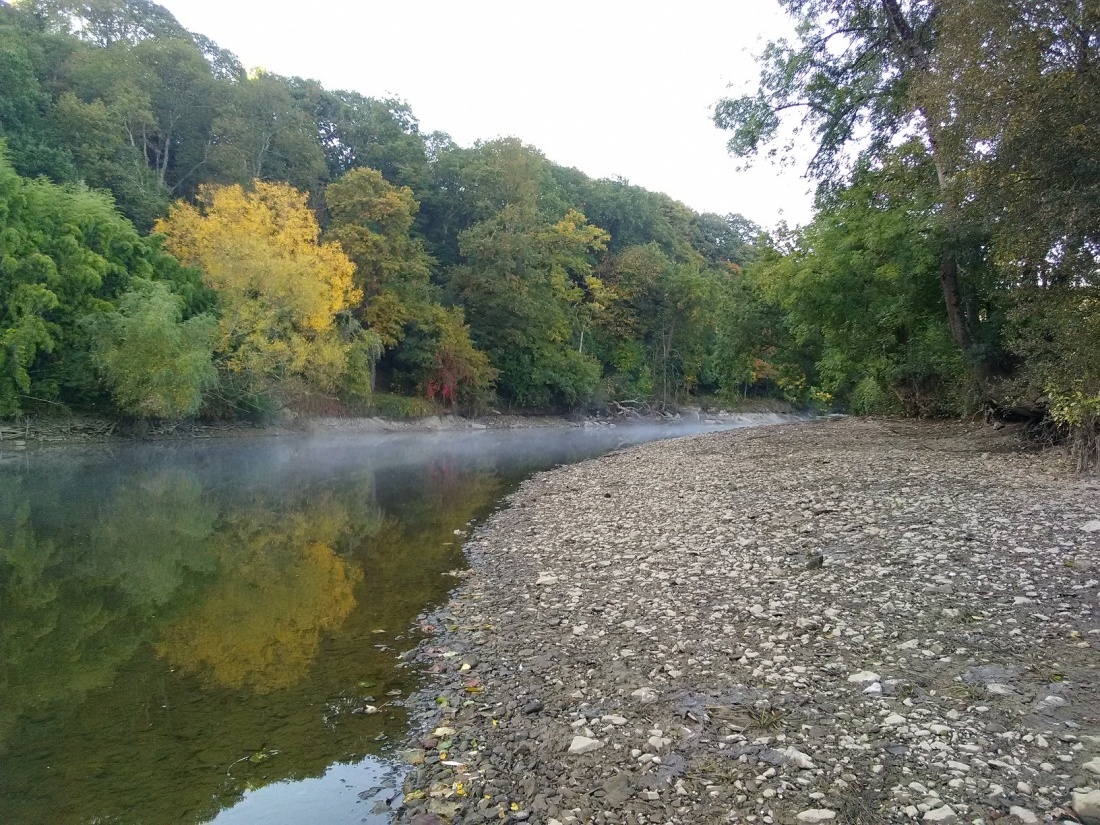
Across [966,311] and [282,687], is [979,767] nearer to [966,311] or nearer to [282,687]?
[282,687]

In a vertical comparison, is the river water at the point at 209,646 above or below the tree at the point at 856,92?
below

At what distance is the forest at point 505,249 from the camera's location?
11352mm

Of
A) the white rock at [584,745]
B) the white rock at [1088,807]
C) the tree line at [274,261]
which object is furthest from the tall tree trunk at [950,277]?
the tree line at [274,261]

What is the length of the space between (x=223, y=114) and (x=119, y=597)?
52158 millimetres

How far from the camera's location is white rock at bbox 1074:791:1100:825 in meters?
3.71

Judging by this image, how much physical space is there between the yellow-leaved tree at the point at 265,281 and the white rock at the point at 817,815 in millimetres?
38099

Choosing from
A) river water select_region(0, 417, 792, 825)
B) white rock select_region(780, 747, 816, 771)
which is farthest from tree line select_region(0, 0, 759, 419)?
white rock select_region(780, 747, 816, 771)

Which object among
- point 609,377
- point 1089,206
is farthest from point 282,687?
point 609,377

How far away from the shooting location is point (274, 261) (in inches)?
1538

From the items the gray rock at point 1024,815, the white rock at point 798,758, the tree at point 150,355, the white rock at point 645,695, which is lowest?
the white rock at point 645,695

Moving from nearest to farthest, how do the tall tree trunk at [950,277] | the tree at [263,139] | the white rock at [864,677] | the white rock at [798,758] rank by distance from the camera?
the white rock at [798,758] → the white rock at [864,677] → the tall tree trunk at [950,277] → the tree at [263,139]

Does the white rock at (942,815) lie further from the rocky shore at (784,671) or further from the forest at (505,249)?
the forest at (505,249)

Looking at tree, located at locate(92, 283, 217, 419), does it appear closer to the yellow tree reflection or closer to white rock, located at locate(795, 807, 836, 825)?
the yellow tree reflection

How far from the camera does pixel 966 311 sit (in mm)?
23000
